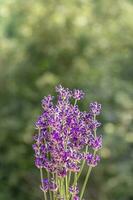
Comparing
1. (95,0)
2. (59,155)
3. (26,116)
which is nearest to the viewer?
(59,155)

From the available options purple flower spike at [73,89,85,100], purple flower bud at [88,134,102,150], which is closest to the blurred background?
purple flower spike at [73,89,85,100]

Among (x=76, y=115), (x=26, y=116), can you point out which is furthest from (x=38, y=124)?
(x=26, y=116)

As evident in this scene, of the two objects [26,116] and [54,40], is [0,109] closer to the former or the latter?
[26,116]

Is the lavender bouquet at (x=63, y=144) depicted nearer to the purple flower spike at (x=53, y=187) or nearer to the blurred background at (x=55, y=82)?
the purple flower spike at (x=53, y=187)

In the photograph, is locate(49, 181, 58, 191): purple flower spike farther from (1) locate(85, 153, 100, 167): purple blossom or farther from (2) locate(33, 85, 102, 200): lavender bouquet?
(1) locate(85, 153, 100, 167): purple blossom

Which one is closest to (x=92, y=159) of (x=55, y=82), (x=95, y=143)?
(x=95, y=143)

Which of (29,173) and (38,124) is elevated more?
(29,173)

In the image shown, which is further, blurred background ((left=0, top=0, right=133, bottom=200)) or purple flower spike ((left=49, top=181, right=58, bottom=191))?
blurred background ((left=0, top=0, right=133, bottom=200))
